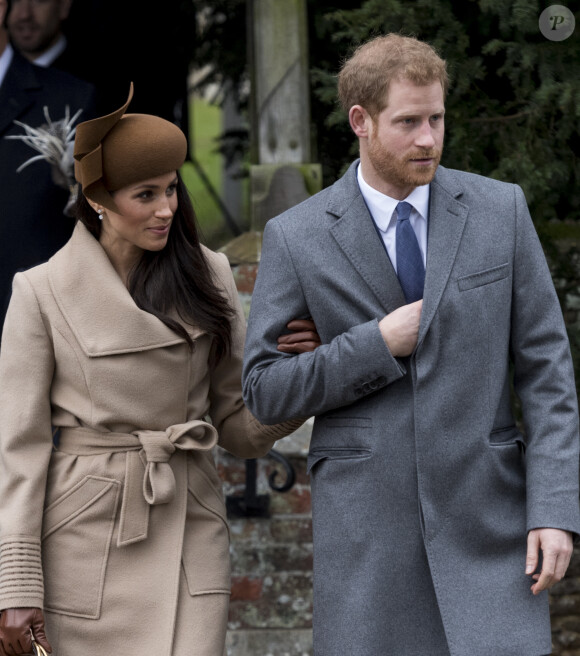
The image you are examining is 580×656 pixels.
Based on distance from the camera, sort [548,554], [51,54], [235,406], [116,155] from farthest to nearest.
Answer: [51,54] < [235,406] < [116,155] < [548,554]

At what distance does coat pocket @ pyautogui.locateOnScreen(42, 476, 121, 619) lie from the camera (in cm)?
300

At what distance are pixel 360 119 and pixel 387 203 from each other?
0.21 metres

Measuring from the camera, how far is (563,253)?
4.76 metres

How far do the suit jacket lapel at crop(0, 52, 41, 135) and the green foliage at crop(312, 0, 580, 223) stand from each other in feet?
3.64

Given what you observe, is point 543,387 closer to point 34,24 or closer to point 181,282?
point 181,282

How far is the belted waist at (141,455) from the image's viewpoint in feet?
9.87

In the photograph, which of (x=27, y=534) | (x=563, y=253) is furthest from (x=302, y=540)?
(x=27, y=534)

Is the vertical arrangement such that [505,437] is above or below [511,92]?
below

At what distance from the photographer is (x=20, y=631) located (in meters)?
2.86

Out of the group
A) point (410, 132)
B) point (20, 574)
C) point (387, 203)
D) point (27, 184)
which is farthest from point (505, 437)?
point (27, 184)

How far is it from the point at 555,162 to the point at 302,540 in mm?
1697

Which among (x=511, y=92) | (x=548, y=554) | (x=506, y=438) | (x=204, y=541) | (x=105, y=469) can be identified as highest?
(x=511, y=92)

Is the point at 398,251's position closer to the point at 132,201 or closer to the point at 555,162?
the point at 132,201

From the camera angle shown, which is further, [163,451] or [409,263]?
[163,451]
